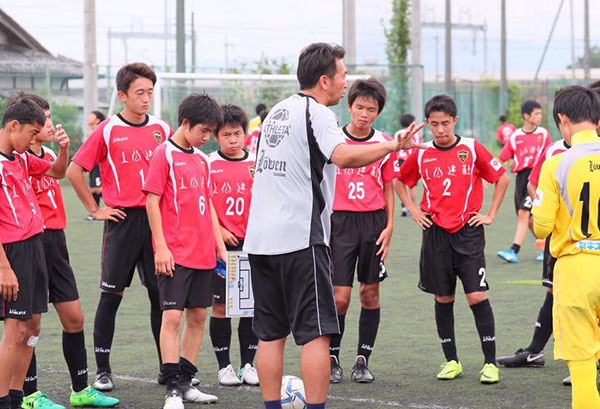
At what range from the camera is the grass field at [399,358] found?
6.08 meters

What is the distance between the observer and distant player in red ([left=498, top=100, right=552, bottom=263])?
12656 millimetres

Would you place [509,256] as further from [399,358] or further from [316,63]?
[316,63]

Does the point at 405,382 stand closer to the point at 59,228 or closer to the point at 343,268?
the point at 343,268

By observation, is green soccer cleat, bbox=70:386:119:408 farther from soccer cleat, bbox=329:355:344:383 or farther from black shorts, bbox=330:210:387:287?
black shorts, bbox=330:210:387:287

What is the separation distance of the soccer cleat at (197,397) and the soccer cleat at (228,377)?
0.49m

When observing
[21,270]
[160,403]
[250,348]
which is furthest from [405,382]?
[21,270]

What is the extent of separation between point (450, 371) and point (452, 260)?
2.50ft

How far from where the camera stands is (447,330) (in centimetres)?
677

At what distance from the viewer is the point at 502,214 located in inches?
754

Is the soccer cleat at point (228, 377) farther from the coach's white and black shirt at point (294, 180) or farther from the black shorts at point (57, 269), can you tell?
the coach's white and black shirt at point (294, 180)

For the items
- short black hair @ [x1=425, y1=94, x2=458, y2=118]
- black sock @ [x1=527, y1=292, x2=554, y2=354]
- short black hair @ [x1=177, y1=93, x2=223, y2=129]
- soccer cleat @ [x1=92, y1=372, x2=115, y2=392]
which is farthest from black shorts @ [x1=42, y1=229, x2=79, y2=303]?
black sock @ [x1=527, y1=292, x2=554, y2=354]

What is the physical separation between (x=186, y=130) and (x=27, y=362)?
65.1 inches

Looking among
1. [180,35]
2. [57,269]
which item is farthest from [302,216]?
[180,35]

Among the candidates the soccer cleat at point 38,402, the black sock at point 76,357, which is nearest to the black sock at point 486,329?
the black sock at point 76,357
